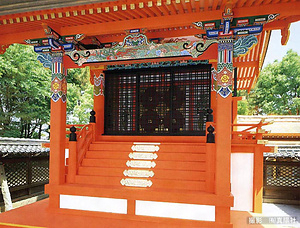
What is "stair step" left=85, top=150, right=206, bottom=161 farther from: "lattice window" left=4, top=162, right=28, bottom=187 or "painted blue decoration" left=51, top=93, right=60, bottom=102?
"lattice window" left=4, top=162, right=28, bottom=187

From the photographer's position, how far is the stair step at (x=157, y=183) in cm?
551

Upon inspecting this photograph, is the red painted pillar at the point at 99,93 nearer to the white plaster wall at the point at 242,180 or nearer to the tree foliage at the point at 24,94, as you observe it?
the white plaster wall at the point at 242,180

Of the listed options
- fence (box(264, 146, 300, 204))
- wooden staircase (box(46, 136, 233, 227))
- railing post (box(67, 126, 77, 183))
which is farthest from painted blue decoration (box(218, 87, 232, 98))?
fence (box(264, 146, 300, 204))

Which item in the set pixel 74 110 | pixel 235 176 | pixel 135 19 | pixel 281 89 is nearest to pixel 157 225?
pixel 235 176

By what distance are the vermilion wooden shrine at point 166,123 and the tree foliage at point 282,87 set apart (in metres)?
19.0

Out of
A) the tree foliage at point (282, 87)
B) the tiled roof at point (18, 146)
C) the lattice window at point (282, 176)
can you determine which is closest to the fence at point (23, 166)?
the tiled roof at point (18, 146)

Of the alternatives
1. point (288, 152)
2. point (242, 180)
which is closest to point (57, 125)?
point (242, 180)

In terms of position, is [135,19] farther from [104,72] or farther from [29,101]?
[29,101]

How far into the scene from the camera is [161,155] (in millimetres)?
6484

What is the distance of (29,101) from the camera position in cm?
1761

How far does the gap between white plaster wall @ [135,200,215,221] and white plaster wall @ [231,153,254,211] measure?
240 cm

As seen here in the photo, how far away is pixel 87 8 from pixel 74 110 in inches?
540

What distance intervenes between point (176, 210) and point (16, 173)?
819 cm

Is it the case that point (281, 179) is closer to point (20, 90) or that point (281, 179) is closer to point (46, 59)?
point (46, 59)
